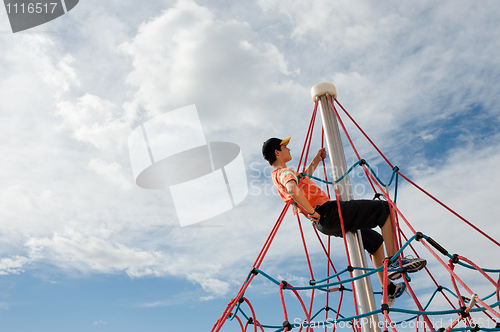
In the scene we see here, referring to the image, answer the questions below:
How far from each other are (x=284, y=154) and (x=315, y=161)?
569 mm

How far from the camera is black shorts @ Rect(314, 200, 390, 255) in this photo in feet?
11.8

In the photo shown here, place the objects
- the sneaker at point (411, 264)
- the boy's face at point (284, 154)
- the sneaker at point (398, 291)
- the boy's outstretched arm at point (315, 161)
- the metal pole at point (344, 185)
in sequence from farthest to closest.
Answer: the boy's outstretched arm at point (315, 161) → the boy's face at point (284, 154) → the metal pole at point (344, 185) → the sneaker at point (398, 291) → the sneaker at point (411, 264)

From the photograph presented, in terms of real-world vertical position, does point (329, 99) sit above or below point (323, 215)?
above

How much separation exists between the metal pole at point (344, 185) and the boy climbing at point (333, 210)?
0.19m

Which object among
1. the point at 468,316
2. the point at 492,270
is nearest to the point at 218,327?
the point at 468,316

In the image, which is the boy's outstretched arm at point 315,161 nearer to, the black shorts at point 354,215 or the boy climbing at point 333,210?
the boy climbing at point 333,210

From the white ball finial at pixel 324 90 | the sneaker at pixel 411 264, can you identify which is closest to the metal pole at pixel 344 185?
the white ball finial at pixel 324 90

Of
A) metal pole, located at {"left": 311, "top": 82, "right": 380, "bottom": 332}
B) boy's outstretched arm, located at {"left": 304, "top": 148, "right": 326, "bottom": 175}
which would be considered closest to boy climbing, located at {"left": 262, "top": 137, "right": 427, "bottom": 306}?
metal pole, located at {"left": 311, "top": 82, "right": 380, "bottom": 332}

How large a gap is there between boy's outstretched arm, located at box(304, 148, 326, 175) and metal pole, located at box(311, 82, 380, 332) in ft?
0.69

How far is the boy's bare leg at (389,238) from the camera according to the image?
3.48 meters

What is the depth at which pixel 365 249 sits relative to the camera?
3994 mm

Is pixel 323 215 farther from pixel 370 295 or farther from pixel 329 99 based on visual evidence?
pixel 329 99

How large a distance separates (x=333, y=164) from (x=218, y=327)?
7.04 ft

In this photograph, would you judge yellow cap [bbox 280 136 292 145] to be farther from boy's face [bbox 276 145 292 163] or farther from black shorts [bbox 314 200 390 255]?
black shorts [bbox 314 200 390 255]
